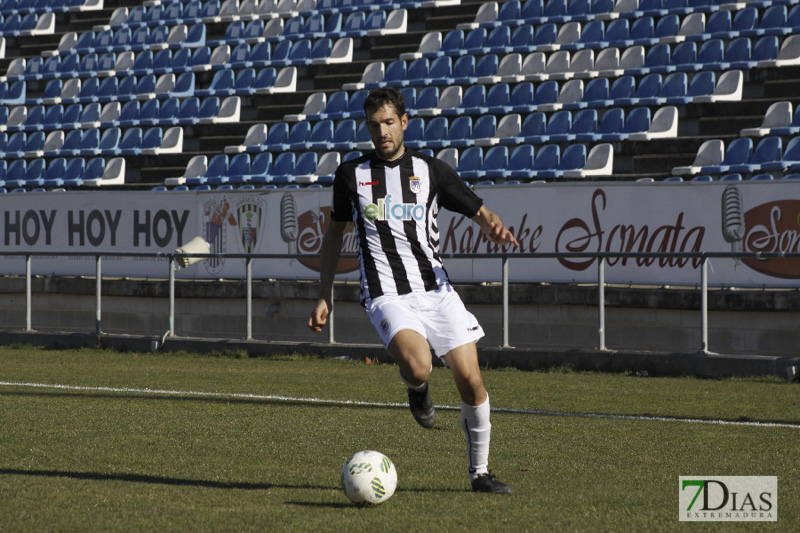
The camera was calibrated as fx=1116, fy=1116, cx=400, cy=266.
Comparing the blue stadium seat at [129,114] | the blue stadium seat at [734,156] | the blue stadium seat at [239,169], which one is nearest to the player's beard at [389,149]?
the blue stadium seat at [734,156]

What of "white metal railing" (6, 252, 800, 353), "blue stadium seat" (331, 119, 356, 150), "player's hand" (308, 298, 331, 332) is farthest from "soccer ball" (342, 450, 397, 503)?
"blue stadium seat" (331, 119, 356, 150)

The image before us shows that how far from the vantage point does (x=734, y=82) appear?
769 inches

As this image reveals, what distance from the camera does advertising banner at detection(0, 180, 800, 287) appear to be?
14.0m

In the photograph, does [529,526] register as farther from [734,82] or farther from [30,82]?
[30,82]

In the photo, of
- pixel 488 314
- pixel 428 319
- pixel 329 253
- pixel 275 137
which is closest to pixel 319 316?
pixel 329 253

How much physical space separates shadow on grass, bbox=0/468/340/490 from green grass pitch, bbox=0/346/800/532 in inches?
0.8

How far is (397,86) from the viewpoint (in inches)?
921

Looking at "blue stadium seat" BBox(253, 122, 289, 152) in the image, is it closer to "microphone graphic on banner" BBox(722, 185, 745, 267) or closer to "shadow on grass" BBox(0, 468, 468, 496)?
"microphone graphic on banner" BBox(722, 185, 745, 267)

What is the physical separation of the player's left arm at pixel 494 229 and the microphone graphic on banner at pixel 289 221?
11319 mm

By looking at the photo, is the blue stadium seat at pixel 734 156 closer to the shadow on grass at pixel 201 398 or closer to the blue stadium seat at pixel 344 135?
the blue stadium seat at pixel 344 135

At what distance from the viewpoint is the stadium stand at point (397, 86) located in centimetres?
1952

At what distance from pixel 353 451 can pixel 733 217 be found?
8.68m

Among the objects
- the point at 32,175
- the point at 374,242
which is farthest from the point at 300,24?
the point at 374,242

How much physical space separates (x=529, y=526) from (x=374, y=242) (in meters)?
1.83
